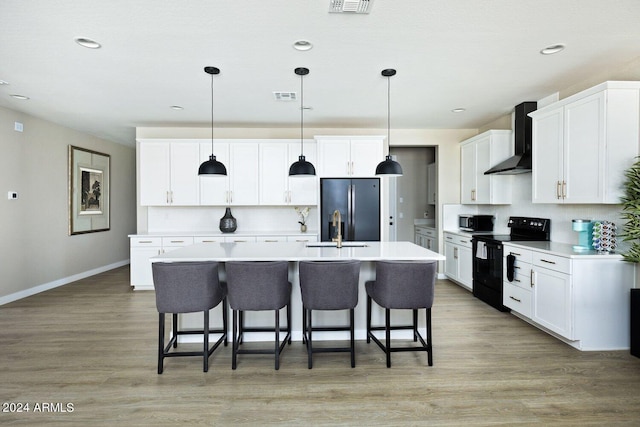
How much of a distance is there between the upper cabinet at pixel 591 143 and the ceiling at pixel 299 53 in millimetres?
360

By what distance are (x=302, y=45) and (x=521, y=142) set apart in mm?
3316

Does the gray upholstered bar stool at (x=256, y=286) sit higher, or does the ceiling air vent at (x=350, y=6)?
the ceiling air vent at (x=350, y=6)

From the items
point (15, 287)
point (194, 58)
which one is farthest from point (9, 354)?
point (194, 58)

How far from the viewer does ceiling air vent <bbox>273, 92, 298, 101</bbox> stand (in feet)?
13.4

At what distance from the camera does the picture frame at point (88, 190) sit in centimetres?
585

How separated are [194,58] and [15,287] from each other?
4.35 m

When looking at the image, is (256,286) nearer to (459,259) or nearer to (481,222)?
(459,259)

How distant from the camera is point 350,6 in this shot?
2.29 metres

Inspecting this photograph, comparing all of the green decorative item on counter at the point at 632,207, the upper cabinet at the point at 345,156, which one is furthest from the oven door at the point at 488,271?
the upper cabinet at the point at 345,156

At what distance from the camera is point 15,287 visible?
4.82 m

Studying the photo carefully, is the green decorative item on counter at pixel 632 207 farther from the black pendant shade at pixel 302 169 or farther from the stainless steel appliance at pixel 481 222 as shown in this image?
the black pendant shade at pixel 302 169

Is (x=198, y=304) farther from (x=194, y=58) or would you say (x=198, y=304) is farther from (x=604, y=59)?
(x=604, y=59)

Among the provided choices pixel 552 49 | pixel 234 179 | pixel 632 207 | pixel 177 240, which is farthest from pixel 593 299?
pixel 177 240

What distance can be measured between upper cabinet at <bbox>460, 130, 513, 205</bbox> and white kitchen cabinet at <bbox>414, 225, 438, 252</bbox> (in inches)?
34.9
